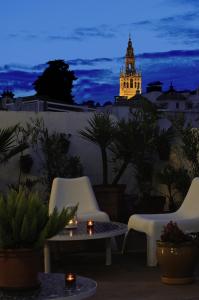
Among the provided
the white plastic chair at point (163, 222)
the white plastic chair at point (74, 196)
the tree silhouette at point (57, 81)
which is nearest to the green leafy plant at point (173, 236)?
the white plastic chair at point (163, 222)

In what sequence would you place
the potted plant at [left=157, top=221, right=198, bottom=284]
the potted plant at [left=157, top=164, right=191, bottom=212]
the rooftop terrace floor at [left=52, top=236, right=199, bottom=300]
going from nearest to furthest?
the rooftop terrace floor at [left=52, top=236, right=199, bottom=300]
the potted plant at [left=157, top=221, right=198, bottom=284]
the potted plant at [left=157, top=164, right=191, bottom=212]

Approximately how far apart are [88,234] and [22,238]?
297cm

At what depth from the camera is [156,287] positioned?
655cm

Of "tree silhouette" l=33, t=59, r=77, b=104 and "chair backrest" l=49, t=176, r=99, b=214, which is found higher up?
"tree silhouette" l=33, t=59, r=77, b=104

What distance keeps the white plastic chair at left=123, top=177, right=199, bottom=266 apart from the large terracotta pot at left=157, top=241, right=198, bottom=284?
0.96m

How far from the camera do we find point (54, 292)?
4.33 metres

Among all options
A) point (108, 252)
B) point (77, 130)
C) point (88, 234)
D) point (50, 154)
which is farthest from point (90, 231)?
point (77, 130)

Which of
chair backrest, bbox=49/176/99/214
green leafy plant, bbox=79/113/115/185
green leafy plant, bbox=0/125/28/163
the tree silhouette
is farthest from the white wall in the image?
the tree silhouette

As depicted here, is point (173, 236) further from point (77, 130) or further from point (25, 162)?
point (77, 130)

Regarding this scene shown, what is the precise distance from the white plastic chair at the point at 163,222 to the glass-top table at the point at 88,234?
0.91 ft

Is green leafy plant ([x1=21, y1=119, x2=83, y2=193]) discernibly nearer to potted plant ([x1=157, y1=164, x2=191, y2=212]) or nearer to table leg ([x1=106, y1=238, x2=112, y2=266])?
potted plant ([x1=157, y1=164, x2=191, y2=212])

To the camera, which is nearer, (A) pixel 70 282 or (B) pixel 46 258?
(A) pixel 70 282

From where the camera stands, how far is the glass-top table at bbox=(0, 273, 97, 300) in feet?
13.8

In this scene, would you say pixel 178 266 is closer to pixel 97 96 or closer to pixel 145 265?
pixel 145 265
